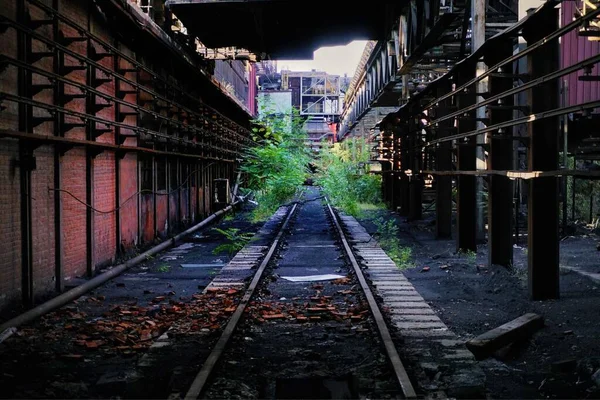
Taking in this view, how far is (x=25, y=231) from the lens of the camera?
Result: 279 inches

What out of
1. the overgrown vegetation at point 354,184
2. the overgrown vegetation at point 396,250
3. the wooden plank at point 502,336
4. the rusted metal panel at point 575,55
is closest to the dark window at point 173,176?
the overgrown vegetation at point 396,250

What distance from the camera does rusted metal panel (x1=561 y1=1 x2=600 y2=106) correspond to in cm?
1560

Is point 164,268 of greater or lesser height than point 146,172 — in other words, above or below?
below

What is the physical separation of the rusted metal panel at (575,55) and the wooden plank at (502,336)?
36.6ft

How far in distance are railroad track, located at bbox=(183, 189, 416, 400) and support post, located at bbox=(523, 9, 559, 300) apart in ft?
6.34

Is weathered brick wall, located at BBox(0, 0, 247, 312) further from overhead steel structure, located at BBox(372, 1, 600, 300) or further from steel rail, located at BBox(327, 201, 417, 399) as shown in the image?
overhead steel structure, located at BBox(372, 1, 600, 300)

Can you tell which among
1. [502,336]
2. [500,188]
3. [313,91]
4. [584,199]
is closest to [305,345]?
[502,336]

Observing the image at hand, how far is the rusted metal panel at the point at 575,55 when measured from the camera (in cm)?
1560

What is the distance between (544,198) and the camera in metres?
7.30

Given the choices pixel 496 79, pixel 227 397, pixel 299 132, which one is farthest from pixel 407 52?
pixel 299 132

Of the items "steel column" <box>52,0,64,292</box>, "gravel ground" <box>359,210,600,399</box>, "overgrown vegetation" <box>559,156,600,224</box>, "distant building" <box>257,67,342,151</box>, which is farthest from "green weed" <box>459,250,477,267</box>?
"distant building" <box>257,67,342,151</box>

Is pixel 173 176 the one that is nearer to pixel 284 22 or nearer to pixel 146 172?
pixel 146 172

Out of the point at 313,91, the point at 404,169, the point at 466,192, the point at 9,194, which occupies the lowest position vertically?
the point at 466,192

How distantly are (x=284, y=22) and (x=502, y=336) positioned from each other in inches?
519
